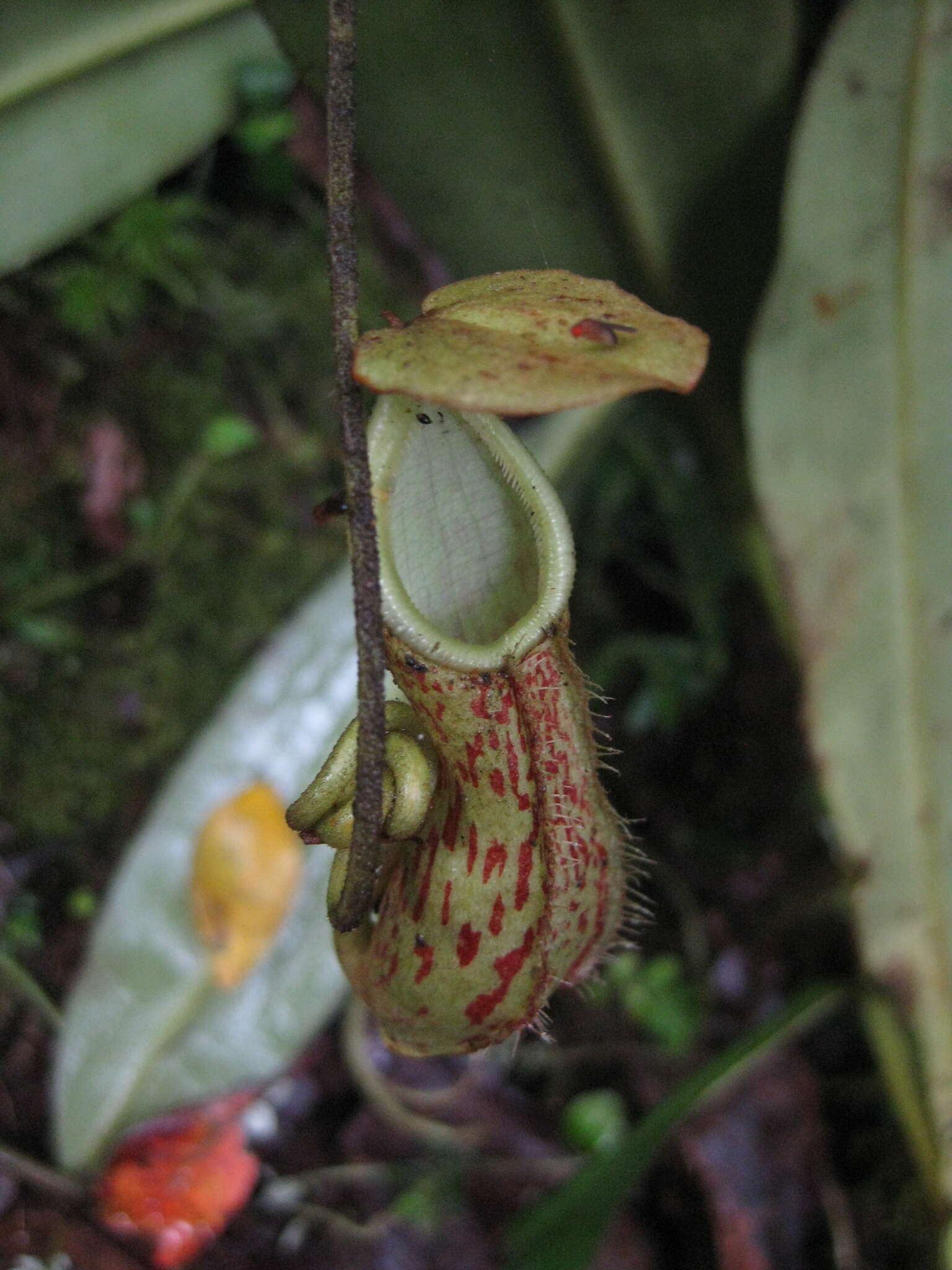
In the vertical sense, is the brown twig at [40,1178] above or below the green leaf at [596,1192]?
above

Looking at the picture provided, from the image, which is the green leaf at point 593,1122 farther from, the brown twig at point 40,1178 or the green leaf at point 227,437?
the green leaf at point 227,437

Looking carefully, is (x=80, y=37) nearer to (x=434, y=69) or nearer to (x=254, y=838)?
(x=434, y=69)

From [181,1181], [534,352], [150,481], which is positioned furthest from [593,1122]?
[534,352]

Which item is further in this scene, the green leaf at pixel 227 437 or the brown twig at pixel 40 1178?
the green leaf at pixel 227 437

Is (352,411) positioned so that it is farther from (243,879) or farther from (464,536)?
(243,879)

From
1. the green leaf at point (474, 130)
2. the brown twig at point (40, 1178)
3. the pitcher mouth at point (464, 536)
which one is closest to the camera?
the pitcher mouth at point (464, 536)

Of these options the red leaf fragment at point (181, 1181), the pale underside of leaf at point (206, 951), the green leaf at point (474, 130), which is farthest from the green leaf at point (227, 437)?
the red leaf fragment at point (181, 1181)
